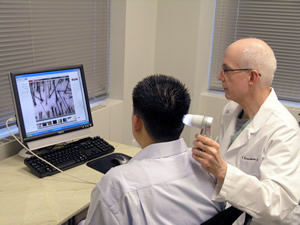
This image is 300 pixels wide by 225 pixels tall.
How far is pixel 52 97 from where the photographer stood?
183cm

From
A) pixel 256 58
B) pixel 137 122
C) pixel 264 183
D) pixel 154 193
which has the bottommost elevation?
pixel 264 183

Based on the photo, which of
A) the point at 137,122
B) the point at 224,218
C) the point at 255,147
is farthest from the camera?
the point at 255,147

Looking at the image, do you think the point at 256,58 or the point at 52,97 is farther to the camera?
the point at 52,97

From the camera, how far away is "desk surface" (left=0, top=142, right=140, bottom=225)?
4.35 ft

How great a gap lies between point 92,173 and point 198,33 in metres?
1.72

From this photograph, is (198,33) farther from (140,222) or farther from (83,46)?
(140,222)

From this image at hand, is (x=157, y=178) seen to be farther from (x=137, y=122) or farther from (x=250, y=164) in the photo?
(x=250, y=164)

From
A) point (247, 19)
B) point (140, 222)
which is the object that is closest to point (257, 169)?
point (140, 222)

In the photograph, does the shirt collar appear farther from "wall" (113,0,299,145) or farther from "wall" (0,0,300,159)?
"wall" (113,0,299,145)

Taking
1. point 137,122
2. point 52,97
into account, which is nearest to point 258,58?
point 137,122

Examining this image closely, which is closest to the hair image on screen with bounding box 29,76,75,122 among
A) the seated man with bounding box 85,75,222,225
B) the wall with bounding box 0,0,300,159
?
the wall with bounding box 0,0,300,159

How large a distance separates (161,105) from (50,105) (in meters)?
0.90

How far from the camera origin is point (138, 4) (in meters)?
2.79

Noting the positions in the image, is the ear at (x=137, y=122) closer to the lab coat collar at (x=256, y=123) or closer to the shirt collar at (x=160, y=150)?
the shirt collar at (x=160, y=150)
